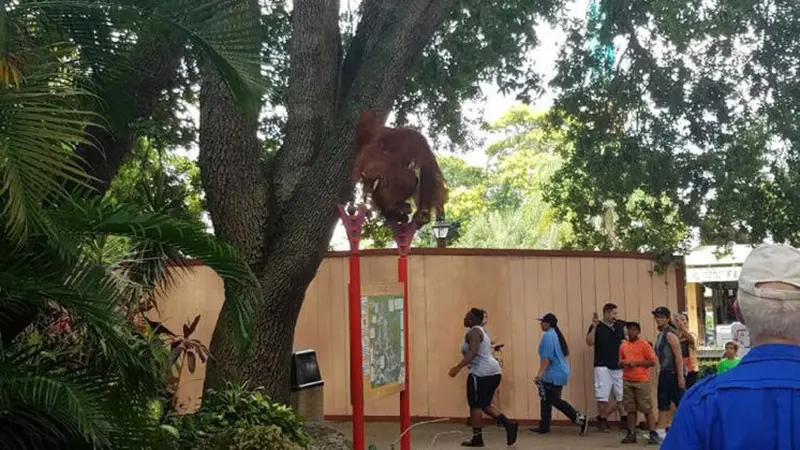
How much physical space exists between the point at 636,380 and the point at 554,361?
986mm

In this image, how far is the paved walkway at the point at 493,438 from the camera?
10.3 metres

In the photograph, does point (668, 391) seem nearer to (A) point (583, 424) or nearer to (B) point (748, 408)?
(A) point (583, 424)

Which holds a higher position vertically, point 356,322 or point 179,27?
point 179,27

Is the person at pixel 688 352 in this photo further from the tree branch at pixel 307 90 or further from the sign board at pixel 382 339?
the tree branch at pixel 307 90

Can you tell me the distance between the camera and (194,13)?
4.98m

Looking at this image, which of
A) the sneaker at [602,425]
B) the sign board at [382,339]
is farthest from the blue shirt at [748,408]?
the sneaker at [602,425]

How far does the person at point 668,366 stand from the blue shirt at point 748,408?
27.1 ft

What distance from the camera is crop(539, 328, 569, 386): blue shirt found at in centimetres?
1091

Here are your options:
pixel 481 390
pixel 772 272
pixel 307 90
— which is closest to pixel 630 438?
pixel 481 390

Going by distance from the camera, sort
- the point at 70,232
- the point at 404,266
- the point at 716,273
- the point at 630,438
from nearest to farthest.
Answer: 1. the point at 70,232
2. the point at 404,266
3. the point at 630,438
4. the point at 716,273

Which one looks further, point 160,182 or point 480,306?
point 480,306

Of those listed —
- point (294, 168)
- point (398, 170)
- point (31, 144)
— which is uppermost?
point (294, 168)

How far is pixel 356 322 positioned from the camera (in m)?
6.39

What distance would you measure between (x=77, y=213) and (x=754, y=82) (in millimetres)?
9020
